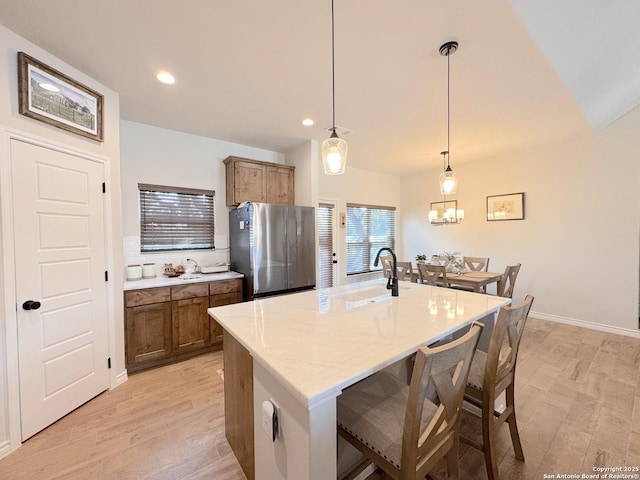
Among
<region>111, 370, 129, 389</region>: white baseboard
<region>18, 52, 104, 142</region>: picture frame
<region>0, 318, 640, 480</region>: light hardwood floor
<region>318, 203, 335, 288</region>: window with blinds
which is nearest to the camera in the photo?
<region>0, 318, 640, 480</region>: light hardwood floor

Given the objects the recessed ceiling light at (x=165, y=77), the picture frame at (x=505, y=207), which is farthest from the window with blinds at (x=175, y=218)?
the picture frame at (x=505, y=207)

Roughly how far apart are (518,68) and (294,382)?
2.87 metres

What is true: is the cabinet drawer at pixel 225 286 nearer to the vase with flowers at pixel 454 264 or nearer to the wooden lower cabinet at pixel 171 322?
the wooden lower cabinet at pixel 171 322

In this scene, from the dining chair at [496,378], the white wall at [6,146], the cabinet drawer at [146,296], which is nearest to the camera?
the dining chair at [496,378]

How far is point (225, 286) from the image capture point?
3213 millimetres

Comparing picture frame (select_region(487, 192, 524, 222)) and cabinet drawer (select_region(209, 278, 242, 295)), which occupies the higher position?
picture frame (select_region(487, 192, 524, 222))

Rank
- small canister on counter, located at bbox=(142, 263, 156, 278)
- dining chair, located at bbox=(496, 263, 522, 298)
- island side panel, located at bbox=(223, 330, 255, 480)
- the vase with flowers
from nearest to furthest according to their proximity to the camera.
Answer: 1. island side panel, located at bbox=(223, 330, 255, 480)
2. small canister on counter, located at bbox=(142, 263, 156, 278)
3. dining chair, located at bbox=(496, 263, 522, 298)
4. the vase with flowers

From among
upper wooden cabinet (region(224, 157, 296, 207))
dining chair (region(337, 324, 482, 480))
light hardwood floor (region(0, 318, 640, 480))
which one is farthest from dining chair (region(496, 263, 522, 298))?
upper wooden cabinet (region(224, 157, 296, 207))

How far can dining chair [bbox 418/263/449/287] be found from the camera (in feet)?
11.6

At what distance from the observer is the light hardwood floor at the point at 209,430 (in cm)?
159

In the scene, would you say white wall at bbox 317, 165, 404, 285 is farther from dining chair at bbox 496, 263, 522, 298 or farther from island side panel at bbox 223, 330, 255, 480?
island side panel at bbox 223, 330, 255, 480

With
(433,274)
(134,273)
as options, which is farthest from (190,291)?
(433,274)

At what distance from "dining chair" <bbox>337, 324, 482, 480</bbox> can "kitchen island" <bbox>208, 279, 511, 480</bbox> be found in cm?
17

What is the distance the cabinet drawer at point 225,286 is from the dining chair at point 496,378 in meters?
2.62
